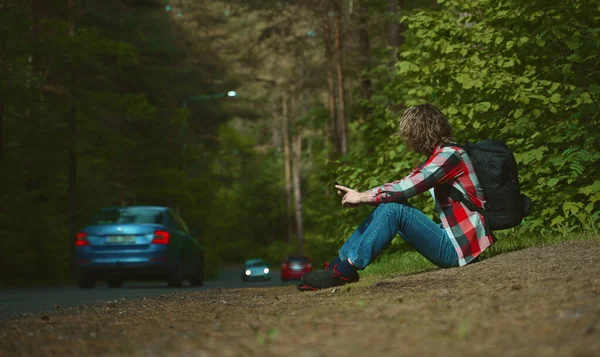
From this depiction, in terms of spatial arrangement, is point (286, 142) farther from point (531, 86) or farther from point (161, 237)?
point (531, 86)

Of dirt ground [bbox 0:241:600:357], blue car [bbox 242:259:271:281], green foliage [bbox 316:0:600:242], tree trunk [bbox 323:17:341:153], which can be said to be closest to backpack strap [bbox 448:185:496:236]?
dirt ground [bbox 0:241:600:357]

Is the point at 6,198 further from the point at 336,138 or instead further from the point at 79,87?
the point at 336,138

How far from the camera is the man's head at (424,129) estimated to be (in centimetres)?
795

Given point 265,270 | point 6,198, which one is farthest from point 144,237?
point 265,270

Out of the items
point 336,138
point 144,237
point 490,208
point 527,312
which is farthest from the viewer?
point 336,138

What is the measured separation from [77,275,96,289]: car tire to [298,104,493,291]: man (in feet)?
31.0

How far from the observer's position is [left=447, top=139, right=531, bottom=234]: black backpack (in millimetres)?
7805

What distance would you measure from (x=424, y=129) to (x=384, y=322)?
335 centimetres

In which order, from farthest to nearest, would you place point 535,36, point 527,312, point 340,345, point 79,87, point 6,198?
point 79,87, point 6,198, point 535,36, point 527,312, point 340,345

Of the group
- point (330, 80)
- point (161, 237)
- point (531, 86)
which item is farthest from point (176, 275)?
point (330, 80)

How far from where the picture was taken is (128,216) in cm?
1692

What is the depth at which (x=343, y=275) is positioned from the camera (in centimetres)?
831

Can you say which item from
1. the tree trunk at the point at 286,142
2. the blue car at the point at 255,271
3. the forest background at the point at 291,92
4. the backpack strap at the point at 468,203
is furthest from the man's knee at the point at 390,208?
the tree trunk at the point at 286,142

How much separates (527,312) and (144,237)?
12.1 metres
